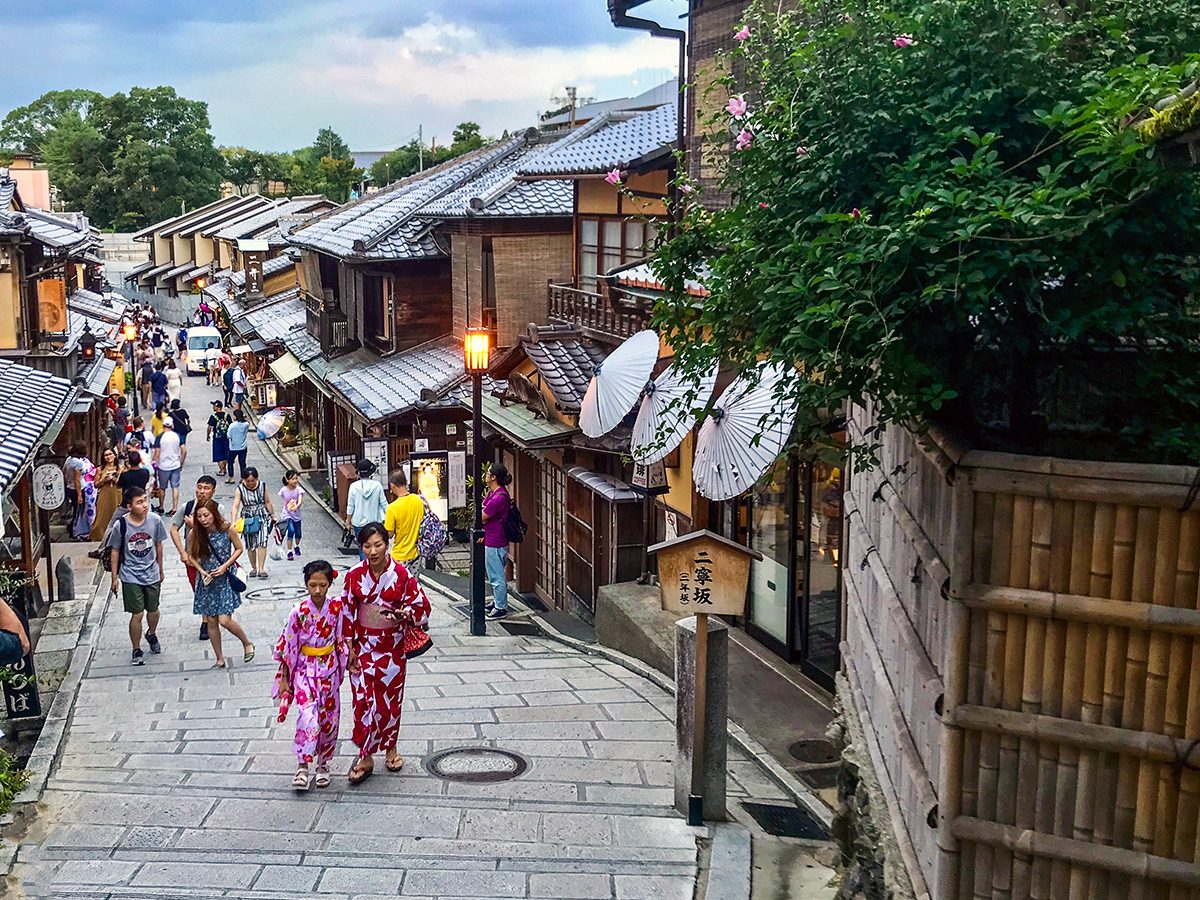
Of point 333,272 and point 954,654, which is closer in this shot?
point 954,654

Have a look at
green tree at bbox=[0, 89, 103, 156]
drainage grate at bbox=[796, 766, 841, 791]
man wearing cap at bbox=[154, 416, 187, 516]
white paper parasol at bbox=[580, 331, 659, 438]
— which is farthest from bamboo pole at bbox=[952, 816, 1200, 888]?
green tree at bbox=[0, 89, 103, 156]

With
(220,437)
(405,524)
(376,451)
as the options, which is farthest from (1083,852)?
(220,437)

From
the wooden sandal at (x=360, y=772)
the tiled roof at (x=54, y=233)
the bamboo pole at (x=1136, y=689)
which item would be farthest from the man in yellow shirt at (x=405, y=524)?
the tiled roof at (x=54, y=233)

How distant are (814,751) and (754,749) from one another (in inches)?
22.0

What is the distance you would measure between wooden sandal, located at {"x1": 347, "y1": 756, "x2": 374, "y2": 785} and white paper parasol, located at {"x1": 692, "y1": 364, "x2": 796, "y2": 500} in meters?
4.12

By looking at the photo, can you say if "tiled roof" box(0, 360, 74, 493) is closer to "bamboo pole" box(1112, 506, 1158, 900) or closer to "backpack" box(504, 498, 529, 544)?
"backpack" box(504, 498, 529, 544)

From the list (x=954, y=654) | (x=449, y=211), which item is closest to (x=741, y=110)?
(x=954, y=654)

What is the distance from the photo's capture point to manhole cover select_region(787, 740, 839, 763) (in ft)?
36.7

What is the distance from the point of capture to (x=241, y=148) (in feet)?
346

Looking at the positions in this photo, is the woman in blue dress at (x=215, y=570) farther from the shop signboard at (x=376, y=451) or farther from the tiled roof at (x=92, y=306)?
the tiled roof at (x=92, y=306)

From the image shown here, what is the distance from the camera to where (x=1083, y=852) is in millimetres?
5359

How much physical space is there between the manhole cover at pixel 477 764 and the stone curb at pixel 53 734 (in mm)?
3126

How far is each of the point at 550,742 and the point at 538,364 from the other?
342 inches

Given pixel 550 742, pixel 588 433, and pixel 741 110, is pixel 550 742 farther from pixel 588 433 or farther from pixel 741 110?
Answer: pixel 741 110
